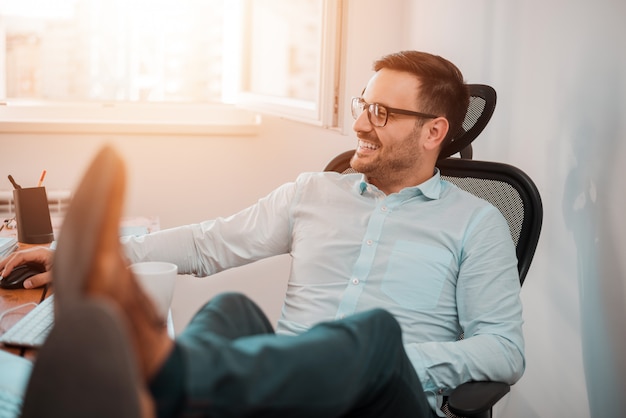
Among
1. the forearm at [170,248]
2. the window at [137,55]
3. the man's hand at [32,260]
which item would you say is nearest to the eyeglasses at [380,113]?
the forearm at [170,248]

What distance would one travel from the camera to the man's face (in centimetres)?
162

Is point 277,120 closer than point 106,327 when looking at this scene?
No

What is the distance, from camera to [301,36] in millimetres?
2215

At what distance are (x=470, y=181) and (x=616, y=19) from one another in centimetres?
44

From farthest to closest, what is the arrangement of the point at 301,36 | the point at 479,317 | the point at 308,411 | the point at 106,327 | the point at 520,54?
the point at 301,36
the point at 520,54
the point at 479,317
the point at 308,411
the point at 106,327

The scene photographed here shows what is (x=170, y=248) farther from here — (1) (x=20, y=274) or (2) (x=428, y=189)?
(2) (x=428, y=189)

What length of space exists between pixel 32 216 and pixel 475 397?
1150mm

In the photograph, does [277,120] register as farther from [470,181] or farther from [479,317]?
[479,317]

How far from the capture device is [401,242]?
5.06 feet

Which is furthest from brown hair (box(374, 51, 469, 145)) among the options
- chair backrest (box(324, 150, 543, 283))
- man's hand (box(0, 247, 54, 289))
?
man's hand (box(0, 247, 54, 289))

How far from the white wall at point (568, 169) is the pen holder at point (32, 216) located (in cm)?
118

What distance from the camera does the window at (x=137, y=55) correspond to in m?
2.61

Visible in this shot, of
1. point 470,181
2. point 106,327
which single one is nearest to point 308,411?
point 106,327

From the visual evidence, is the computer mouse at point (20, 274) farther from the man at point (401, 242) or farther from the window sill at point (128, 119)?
the window sill at point (128, 119)
